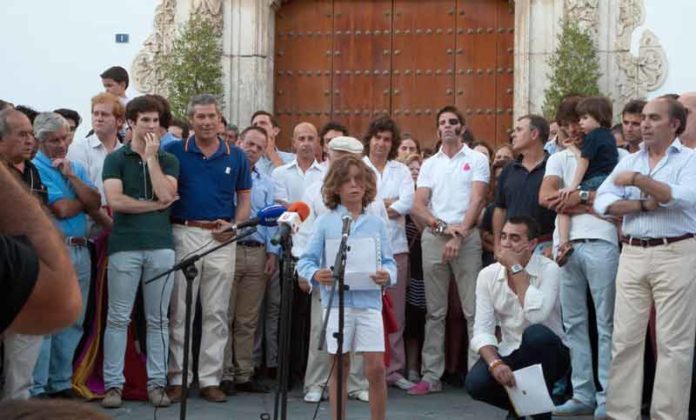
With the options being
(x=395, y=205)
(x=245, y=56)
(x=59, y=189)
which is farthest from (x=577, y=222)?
(x=245, y=56)

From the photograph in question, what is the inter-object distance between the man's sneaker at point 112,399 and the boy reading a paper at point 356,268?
1739 millimetres

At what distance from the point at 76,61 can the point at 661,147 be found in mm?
8739

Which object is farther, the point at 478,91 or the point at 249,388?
the point at 478,91

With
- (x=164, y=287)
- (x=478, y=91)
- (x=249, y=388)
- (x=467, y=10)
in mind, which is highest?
(x=467, y=10)

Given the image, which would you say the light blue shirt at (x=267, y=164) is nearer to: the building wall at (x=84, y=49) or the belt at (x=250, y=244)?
the belt at (x=250, y=244)

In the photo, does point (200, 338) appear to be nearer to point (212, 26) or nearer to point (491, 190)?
point (491, 190)

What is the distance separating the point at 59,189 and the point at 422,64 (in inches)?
288

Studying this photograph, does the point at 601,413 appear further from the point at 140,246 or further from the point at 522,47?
the point at 522,47

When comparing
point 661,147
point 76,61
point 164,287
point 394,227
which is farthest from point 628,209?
point 76,61

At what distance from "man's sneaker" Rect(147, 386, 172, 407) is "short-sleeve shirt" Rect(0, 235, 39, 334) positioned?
22.2 ft

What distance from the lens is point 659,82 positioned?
13.8 meters

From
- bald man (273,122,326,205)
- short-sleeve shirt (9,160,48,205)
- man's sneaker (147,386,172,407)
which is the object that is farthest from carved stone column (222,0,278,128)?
short-sleeve shirt (9,160,48,205)

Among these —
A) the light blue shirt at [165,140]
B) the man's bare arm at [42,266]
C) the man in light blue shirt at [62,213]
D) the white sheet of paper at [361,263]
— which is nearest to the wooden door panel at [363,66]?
the light blue shirt at [165,140]

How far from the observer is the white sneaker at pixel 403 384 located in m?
9.59
